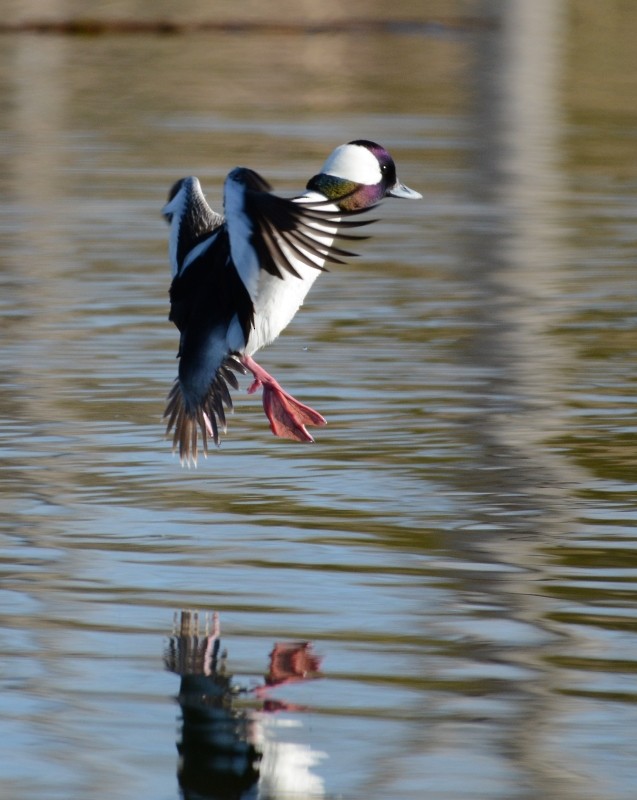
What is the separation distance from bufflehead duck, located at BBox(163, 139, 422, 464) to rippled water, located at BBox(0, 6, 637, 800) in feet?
0.67

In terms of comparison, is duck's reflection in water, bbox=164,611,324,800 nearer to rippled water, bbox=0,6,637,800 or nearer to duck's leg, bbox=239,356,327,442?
rippled water, bbox=0,6,637,800

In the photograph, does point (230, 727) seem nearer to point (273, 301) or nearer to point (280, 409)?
point (280, 409)

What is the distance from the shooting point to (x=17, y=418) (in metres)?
7.90

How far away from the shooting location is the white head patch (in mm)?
7785

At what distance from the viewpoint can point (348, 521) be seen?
6363 millimetres

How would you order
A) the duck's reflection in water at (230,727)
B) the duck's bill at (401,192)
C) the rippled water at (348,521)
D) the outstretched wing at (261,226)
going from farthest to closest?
the duck's bill at (401,192) < the outstretched wing at (261,226) < the rippled water at (348,521) < the duck's reflection in water at (230,727)

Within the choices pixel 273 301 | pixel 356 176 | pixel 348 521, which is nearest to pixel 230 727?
pixel 348 521

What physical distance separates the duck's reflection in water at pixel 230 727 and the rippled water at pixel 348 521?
0.04ft

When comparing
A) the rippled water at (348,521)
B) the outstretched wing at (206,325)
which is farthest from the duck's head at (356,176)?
the rippled water at (348,521)

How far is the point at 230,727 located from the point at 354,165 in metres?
3.76

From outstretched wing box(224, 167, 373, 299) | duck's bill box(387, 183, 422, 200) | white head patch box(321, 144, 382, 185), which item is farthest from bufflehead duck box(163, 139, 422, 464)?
duck's bill box(387, 183, 422, 200)

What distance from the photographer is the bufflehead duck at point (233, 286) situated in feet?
21.5

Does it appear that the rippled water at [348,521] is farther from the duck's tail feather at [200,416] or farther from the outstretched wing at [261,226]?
the outstretched wing at [261,226]

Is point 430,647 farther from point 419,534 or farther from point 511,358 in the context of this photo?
point 511,358
